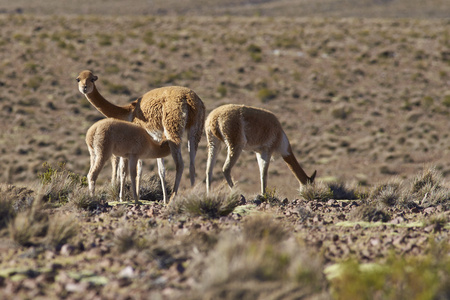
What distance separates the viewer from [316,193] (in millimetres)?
10141

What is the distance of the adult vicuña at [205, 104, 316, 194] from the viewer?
1016 centimetres

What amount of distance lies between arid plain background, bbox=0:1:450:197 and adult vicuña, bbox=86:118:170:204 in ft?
27.9

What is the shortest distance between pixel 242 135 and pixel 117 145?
257cm

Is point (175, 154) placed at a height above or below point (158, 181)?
above

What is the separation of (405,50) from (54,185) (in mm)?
34956

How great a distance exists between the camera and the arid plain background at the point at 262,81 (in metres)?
23.2

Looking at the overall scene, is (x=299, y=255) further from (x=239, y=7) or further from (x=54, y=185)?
(x=239, y=7)

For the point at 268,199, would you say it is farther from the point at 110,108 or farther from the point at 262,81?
the point at 262,81

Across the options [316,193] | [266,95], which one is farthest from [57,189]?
[266,95]

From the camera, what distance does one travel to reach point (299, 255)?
177 inches

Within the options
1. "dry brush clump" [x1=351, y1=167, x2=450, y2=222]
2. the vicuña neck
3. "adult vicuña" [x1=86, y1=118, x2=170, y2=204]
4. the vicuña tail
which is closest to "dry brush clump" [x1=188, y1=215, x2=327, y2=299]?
"dry brush clump" [x1=351, y1=167, x2=450, y2=222]

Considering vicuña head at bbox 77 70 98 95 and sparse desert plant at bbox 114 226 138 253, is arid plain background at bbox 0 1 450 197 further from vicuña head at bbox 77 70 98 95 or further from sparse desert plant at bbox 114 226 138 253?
sparse desert plant at bbox 114 226 138 253

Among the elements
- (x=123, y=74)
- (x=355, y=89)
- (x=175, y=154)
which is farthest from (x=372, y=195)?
(x=123, y=74)

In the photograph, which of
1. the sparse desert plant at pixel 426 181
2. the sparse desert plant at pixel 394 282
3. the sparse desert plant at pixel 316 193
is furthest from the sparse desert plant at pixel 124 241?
the sparse desert plant at pixel 426 181
